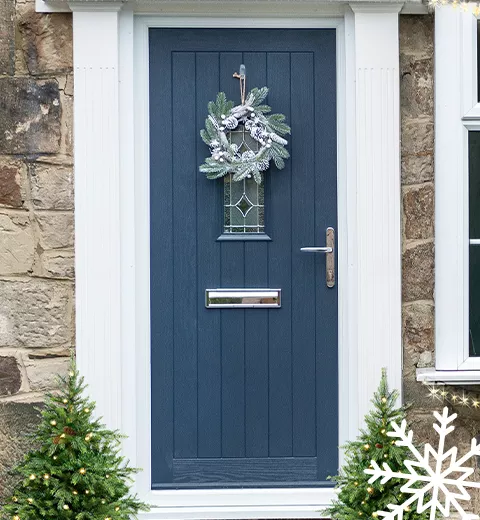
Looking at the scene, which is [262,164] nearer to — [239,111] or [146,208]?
[239,111]

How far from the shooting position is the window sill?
10.8 ft

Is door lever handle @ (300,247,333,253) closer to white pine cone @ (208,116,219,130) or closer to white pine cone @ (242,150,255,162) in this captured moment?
white pine cone @ (242,150,255,162)

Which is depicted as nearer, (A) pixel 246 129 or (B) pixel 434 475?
(B) pixel 434 475

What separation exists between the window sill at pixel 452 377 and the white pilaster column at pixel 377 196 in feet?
0.40

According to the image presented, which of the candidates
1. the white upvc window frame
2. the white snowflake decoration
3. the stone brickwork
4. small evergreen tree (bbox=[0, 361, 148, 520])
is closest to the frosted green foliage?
the stone brickwork

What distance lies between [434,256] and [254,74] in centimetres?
119

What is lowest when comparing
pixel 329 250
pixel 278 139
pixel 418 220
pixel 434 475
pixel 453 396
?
pixel 453 396

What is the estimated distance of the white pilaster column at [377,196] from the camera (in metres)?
3.29

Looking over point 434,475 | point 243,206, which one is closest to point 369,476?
point 243,206

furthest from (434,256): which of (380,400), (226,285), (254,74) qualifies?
(254,74)

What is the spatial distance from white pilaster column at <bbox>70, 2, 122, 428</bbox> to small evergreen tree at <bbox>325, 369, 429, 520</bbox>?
3.51ft

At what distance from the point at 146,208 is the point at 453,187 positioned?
4.67 ft

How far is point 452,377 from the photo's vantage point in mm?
3303

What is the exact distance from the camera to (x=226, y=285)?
345cm
